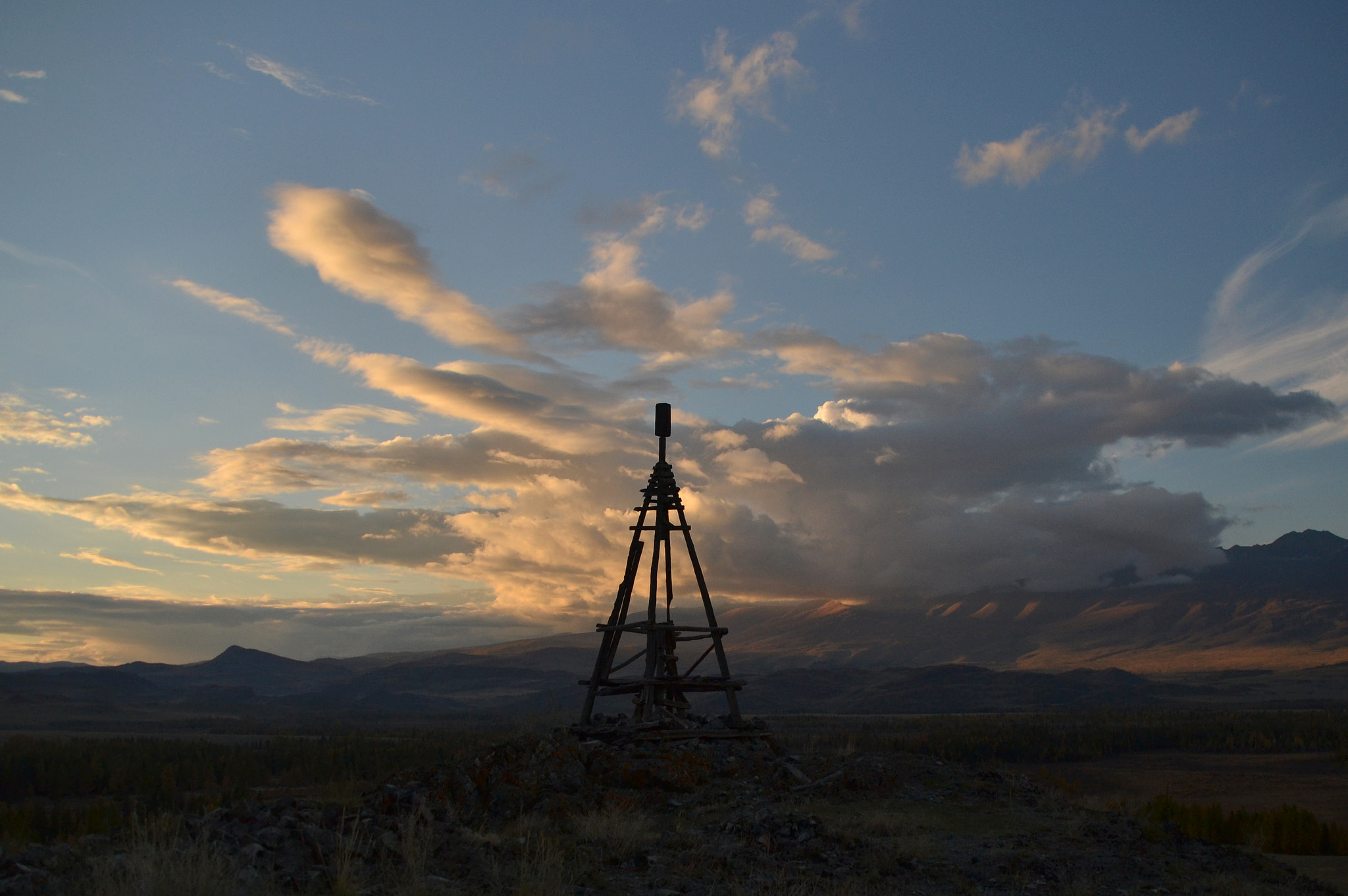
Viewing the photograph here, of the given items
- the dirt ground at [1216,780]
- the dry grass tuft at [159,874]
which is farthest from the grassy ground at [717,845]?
the dirt ground at [1216,780]

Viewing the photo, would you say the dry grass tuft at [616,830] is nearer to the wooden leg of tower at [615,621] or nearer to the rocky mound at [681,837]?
the rocky mound at [681,837]

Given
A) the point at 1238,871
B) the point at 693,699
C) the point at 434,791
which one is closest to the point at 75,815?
the point at 434,791

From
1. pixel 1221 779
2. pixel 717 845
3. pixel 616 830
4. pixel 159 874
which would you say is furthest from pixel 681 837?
pixel 1221 779

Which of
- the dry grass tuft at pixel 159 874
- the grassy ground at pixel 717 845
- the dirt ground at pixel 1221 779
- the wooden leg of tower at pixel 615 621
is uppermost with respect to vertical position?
the wooden leg of tower at pixel 615 621

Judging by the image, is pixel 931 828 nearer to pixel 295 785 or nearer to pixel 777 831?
pixel 777 831

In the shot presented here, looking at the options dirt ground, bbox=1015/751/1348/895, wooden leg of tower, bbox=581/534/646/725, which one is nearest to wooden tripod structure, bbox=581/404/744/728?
wooden leg of tower, bbox=581/534/646/725

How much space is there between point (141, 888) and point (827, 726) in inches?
3526

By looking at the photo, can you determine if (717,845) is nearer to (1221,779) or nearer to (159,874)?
(159,874)

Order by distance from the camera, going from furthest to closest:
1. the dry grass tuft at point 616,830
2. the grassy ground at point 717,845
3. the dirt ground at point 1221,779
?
1. the dirt ground at point 1221,779
2. the dry grass tuft at point 616,830
3. the grassy ground at point 717,845

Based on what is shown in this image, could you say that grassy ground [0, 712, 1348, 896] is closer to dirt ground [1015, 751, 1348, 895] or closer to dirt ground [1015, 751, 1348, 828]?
dirt ground [1015, 751, 1348, 895]

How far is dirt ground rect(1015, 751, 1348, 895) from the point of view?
3197 centimetres

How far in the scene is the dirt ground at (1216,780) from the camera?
3197 centimetres

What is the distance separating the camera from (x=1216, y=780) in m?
40.9

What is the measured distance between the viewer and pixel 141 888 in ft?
24.0
